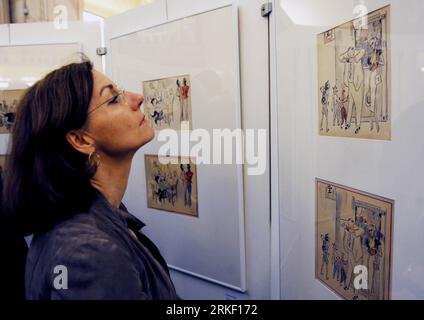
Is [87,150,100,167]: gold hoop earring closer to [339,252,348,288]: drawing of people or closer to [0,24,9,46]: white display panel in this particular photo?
[339,252,348,288]: drawing of people

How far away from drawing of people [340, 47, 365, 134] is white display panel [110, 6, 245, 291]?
0.41 metres

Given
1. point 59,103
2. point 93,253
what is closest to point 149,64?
point 59,103

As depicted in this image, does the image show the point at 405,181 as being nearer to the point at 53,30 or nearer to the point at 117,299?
the point at 117,299

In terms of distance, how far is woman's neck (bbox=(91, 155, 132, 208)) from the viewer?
0.77m

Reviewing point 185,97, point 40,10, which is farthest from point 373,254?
point 40,10

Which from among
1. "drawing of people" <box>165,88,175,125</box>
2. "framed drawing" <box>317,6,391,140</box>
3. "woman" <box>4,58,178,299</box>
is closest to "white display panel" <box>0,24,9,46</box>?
"drawing of people" <box>165,88,175,125</box>

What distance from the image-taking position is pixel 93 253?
568mm

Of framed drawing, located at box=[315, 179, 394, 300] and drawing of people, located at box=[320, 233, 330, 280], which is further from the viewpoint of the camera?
drawing of people, located at box=[320, 233, 330, 280]

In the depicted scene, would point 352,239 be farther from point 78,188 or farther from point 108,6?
point 108,6

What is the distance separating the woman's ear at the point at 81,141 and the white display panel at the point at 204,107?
47 cm

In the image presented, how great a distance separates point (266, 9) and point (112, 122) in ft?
1.74

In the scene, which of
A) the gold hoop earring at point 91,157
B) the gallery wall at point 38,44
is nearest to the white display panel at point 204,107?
the gallery wall at point 38,44

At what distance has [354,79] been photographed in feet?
→ 2.22

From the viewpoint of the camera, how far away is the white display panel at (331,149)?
552 mm
